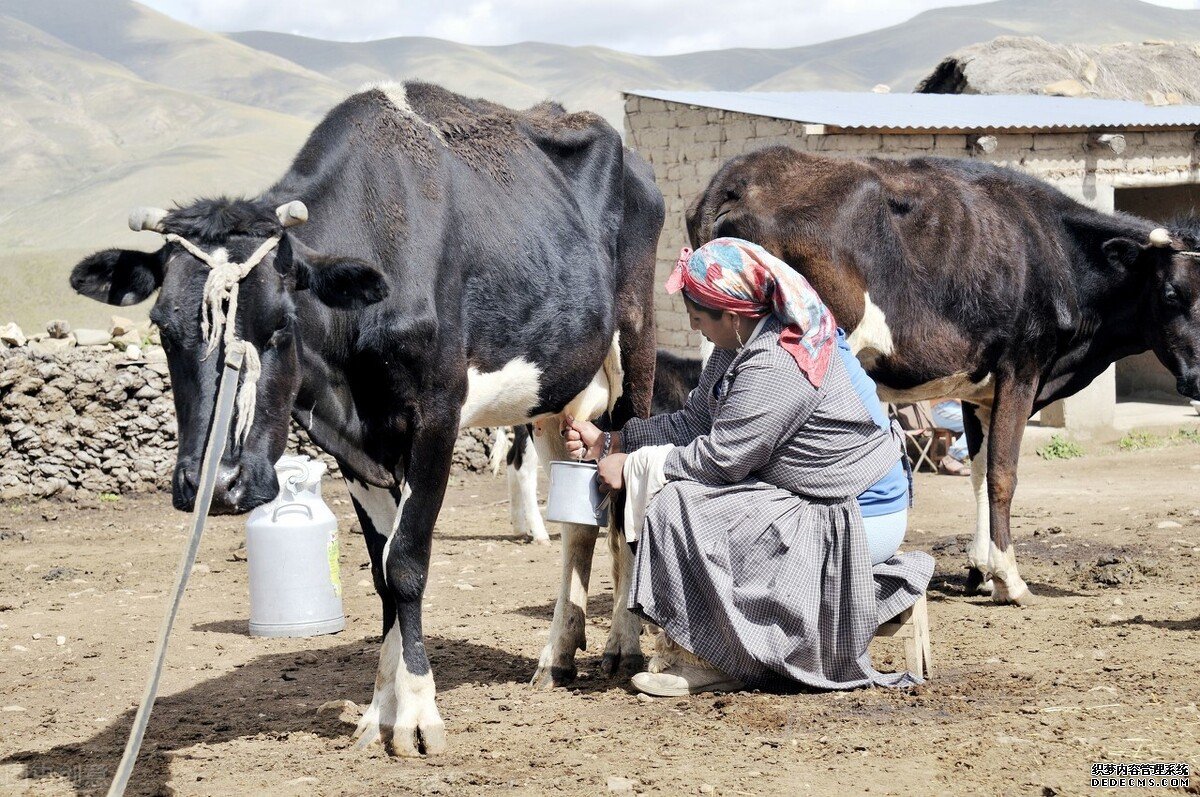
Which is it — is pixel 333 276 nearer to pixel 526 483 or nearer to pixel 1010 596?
pixel 1010 596

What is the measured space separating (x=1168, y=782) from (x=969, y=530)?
5.56 meters

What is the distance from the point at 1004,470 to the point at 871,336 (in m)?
1.12

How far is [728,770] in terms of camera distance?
4.06 meters

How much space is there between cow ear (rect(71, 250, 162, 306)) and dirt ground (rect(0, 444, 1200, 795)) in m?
1.58

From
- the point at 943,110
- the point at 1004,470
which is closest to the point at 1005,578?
the point at 1004,470

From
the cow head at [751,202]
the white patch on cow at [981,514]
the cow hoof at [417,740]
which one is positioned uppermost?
the cow head at [751,202]

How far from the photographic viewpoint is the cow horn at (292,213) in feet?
13.2

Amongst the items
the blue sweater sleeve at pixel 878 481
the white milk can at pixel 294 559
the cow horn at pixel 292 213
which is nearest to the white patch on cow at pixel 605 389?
the blue sweater sleeve at pixel 878 481

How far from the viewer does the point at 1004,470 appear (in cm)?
713

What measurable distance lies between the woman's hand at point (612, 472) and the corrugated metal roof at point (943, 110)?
6953mm

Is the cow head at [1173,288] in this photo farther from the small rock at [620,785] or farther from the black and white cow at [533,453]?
the small rock at [620,785]

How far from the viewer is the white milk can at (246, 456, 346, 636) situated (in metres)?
6.23

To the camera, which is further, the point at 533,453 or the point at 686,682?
the point at 533,453

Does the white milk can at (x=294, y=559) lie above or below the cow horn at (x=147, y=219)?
below
